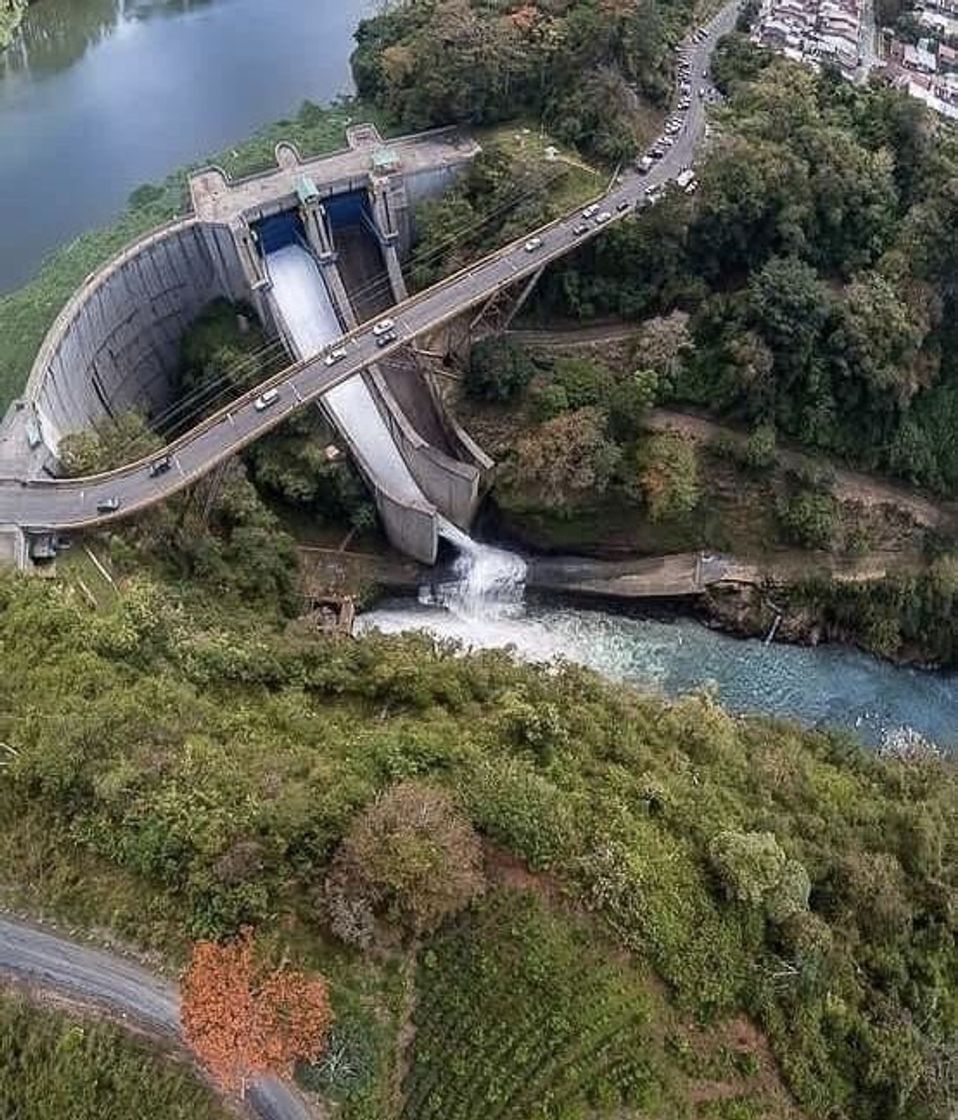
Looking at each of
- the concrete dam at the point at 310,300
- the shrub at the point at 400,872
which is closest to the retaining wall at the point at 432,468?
the concrete dam at the point at 310,300

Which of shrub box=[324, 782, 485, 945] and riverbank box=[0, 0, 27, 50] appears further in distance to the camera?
riverbank box=[0, 0, 27, 50]

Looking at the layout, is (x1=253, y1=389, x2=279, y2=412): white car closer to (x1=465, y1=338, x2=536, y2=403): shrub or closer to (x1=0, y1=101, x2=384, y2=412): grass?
(x1=465, y1=338, x2=536, y2=403): shrub

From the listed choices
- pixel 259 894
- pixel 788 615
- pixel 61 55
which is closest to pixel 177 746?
pixel 259 894

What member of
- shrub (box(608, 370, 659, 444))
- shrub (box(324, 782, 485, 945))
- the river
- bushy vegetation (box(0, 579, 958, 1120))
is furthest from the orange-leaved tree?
shrub (box(608, 370, 659, 444))

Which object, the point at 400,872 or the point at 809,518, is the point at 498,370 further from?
the point at 400,872

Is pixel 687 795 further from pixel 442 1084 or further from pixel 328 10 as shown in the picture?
pixel 328 10

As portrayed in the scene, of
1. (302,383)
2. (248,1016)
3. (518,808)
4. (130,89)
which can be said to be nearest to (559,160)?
(302,383)
